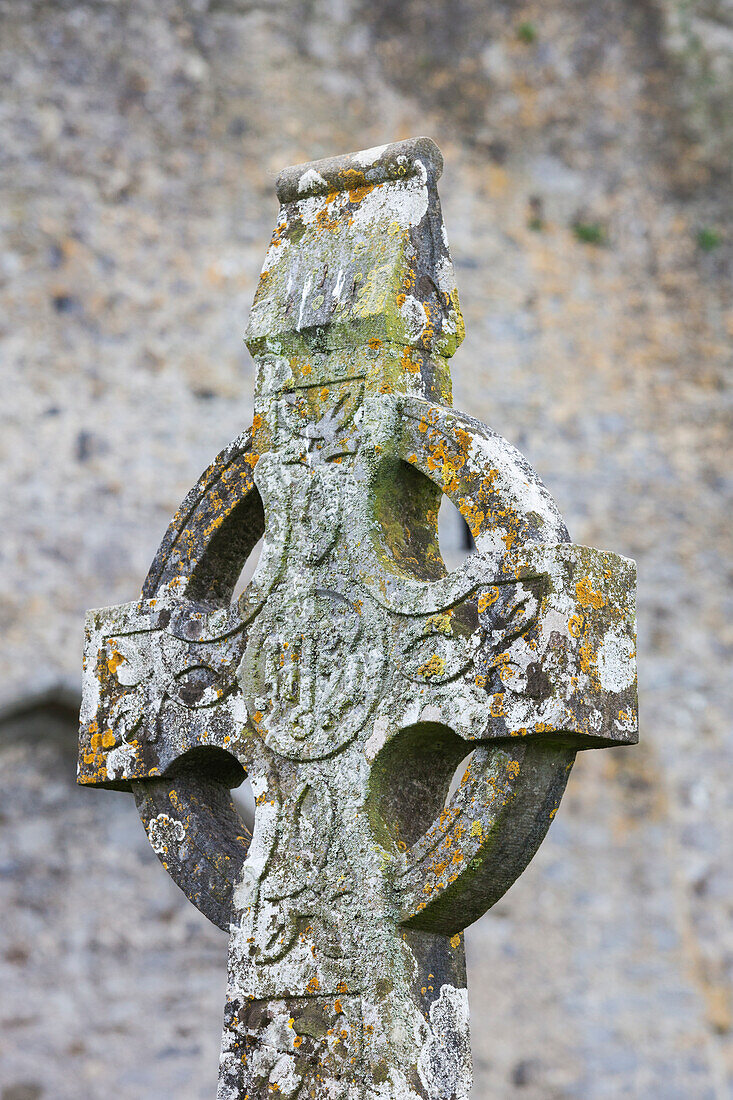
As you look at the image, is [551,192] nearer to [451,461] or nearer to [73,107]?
[73,107]

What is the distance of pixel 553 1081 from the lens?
6738 millimetres

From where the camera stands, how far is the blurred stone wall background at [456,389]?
20.8 ft

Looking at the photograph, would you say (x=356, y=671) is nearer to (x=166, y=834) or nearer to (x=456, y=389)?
(x=166, y=834)

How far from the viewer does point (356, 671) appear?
8.02 feet

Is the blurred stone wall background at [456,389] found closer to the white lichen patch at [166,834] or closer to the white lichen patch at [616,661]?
the white lichen patch at [166,834]

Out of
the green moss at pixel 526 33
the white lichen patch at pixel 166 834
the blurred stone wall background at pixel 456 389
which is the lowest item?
the white lichen patch at pixel 166 834

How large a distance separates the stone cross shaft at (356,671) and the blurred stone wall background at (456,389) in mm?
3634

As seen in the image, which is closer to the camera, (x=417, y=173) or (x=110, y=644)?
(x=417, y=173)

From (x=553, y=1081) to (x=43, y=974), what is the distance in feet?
8.12

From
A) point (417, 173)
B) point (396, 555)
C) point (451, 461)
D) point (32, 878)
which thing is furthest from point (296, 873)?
point (32, 878)

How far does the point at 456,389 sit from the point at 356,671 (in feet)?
16.4

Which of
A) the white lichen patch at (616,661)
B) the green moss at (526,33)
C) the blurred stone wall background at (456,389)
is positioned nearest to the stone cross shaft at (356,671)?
the white lichen patch at (616,661)

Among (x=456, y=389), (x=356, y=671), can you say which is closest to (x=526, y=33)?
(x=456, y=389)

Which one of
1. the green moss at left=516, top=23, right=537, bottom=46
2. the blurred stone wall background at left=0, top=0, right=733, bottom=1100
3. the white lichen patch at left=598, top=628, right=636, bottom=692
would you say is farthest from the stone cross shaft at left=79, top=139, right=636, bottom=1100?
the green moss at left=516, top=23, right=537, bottom=46
